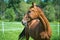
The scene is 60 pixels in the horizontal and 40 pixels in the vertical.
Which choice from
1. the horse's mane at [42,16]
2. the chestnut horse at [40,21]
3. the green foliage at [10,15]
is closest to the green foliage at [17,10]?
the green foliage at [10,15]

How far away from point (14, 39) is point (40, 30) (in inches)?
205

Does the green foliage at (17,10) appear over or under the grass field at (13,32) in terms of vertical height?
under

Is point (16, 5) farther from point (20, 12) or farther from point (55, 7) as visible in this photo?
point (55, 7)

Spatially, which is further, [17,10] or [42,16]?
[17,10]

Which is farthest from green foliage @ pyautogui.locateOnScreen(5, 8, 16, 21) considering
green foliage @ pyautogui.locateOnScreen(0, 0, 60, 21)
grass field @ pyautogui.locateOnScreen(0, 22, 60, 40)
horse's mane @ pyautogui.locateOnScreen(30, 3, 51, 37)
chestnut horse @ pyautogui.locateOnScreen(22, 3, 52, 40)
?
horse's mane @ pyautogui.locateOnScreen(30, 3, 51, 37)

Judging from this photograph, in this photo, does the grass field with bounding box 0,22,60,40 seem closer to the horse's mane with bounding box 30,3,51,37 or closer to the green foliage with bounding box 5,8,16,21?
the horse's mane with bounding box 30,3,51,37

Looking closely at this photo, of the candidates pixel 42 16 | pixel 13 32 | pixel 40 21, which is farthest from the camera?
pixel 13 32

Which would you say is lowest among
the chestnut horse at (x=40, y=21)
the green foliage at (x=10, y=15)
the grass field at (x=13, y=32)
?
the green foliage at (x=10, y=15)

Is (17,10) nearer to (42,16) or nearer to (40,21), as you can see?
(40,21)

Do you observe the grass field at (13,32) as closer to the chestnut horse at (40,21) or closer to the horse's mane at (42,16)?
the chestnut horse at (40,21)

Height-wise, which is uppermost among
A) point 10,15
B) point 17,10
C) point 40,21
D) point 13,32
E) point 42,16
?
point 42,16

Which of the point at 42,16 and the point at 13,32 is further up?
the point at 42,16

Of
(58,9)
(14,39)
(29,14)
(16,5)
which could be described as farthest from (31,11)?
(58,9)

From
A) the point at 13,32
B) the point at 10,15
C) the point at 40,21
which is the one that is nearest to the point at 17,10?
the point at 10,15
